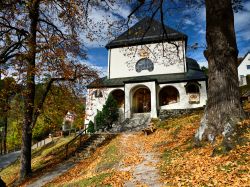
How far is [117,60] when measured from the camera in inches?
1362

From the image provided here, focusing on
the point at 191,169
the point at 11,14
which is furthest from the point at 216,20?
the point at 11,14

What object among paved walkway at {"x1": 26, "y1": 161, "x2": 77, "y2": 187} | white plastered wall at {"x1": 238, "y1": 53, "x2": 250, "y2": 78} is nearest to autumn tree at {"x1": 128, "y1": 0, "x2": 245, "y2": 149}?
paved walkway at {"x1": 26, "y1": 161, "x2": 77, "y2": 187}

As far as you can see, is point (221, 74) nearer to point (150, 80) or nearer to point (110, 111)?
point (150, 80)

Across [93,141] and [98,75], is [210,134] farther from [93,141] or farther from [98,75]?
[93,141]

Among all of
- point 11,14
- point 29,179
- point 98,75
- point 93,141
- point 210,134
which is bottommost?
point 29,179

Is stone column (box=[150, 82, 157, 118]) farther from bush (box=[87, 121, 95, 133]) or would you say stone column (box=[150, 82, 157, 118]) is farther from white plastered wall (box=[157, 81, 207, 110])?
bush (box=[87, 121, 95, 133])

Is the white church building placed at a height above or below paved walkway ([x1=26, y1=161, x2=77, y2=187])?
above

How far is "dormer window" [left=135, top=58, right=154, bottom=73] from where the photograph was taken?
111 feet

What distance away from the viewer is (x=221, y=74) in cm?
988

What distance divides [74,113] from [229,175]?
13.8m

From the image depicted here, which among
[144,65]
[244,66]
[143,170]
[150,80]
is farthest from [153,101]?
[244,66]

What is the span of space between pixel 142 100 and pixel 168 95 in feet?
10.3

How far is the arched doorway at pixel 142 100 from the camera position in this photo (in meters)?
33.5

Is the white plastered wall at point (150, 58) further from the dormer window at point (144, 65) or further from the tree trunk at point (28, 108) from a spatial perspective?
the tree trunk at point (28, 108)
